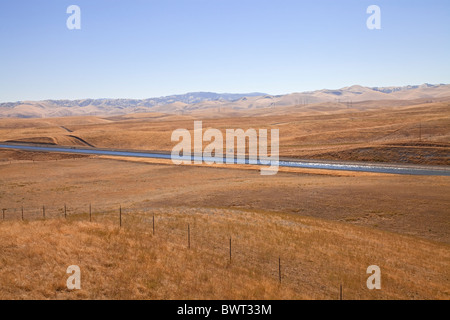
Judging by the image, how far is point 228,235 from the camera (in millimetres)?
27797

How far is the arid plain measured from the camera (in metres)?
19.0

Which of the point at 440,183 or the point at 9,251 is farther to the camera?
the point at 440,183

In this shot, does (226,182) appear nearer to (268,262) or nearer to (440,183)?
(440,183)

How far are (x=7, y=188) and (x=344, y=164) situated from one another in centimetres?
5516

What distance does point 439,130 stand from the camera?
96.6 m

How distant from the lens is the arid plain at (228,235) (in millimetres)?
18953

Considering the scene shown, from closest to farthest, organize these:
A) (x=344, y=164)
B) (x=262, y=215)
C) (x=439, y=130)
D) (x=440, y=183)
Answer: (x=262, y=215), (x=440, y=183), (x=344, y=164), (x=439, y=130)

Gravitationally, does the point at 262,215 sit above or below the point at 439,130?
below
